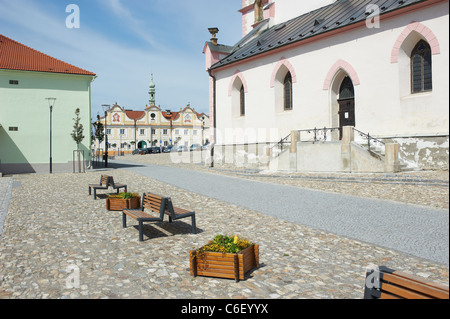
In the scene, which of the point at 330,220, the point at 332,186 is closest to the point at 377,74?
the point at 332,186

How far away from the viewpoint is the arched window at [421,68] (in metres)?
14.9

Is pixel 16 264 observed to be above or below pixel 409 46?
below

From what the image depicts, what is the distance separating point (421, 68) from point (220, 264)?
1448 centimetres

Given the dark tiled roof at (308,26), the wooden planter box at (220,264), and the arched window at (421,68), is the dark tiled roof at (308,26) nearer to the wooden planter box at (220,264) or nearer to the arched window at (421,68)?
the arched window at (421,68)

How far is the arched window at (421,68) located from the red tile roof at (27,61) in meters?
21.8

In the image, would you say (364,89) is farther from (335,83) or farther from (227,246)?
(227,246)

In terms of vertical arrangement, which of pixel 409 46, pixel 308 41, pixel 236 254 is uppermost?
pixel 308 41

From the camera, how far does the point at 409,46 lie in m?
15.5

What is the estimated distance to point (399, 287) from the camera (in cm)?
261

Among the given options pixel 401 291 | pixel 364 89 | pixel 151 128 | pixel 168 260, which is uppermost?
pixel 151 128

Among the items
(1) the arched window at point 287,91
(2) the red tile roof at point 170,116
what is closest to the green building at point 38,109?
(1) the arched window at point 287,91

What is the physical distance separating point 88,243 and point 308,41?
16.7 meters

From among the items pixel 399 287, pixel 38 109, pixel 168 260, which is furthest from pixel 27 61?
pixel 399 287
